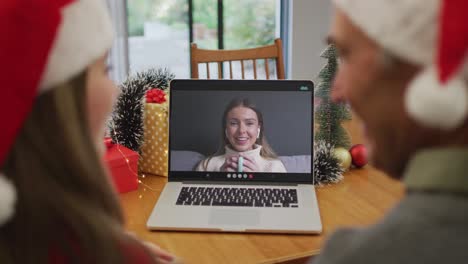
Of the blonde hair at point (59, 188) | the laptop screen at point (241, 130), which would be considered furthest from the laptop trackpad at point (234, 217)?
the blonde hair at point (59, 188)

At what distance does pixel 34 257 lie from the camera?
73cm

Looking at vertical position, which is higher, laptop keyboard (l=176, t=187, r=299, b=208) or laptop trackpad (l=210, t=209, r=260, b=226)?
laptop keyboard (l=176, t=187, r=299, b=208)

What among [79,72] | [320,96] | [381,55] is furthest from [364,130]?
[320,96]

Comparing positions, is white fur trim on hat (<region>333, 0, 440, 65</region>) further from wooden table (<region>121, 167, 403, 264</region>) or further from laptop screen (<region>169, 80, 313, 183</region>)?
laptop screen (<region>169, 80, 313, 183</region>)

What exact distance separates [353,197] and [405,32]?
82 cm

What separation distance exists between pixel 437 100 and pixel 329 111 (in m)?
0.99

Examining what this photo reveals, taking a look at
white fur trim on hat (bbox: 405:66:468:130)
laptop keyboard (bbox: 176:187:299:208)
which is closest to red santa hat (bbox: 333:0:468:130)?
white fur trim on hat (bbox: 405:66:468:130)

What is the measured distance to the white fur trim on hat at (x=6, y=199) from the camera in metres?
0.66

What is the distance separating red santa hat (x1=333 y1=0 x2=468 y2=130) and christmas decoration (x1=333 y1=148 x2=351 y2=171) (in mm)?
888

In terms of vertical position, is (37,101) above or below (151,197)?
above

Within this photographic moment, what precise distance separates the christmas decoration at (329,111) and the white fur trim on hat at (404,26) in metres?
0.92

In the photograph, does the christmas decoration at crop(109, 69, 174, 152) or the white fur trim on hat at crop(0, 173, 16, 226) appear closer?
the white fur trim on hat at crop(0, 173, 16, 226)

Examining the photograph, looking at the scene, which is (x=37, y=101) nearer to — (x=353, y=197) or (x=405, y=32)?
(x=405, y=32)

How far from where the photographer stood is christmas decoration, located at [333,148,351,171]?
1.51 meters
